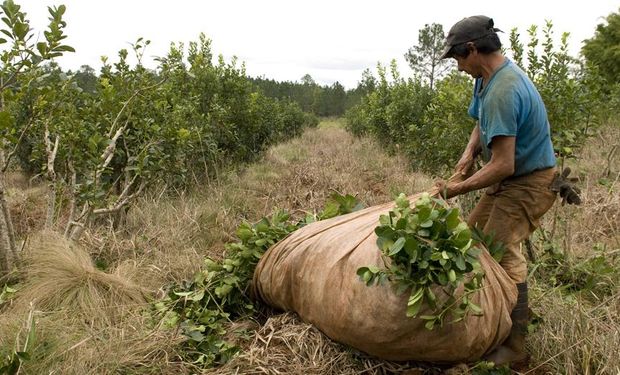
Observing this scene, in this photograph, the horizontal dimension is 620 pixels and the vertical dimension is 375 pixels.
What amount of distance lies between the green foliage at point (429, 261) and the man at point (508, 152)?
1.67ft

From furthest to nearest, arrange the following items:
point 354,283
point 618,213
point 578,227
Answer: point 618,213, point 578,227, point 354,283

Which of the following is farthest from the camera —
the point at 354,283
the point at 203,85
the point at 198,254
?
the point at 203,85

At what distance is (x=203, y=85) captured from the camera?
8812 mm

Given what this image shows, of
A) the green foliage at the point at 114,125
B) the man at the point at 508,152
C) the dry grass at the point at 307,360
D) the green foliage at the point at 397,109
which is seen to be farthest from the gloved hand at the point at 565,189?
the green foliage at the point at 397,109

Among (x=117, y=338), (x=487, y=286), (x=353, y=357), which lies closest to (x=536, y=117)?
(x=487, y=286)

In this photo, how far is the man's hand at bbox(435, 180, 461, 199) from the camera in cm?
282

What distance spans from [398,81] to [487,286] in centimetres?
1017

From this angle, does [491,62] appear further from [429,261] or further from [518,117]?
[429,261]

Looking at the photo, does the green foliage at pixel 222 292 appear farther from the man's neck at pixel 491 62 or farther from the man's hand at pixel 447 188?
the man's neck at pixel 491 62

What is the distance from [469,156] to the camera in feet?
10.5

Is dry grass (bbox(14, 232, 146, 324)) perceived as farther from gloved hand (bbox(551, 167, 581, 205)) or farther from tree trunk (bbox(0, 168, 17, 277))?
gloved hand (bbox(551, 167, 581, 205))

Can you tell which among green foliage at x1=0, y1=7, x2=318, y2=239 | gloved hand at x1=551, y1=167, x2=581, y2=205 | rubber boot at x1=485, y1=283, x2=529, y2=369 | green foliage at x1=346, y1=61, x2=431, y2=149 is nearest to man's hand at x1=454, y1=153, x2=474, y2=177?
gloved hand at x1=551, y1=167, x2=581, y2=205

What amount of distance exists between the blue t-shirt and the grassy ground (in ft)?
2.71

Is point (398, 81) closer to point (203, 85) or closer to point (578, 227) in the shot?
point (203, 85)
